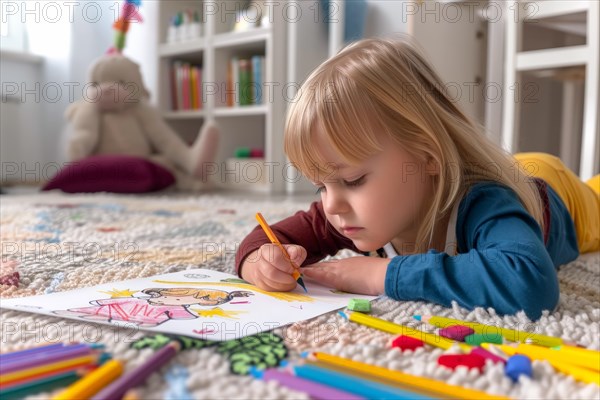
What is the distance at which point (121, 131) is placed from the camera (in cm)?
249

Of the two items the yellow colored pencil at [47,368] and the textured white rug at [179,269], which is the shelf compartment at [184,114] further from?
the yellow colored pencil at [47,368]

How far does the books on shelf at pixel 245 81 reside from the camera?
8.57 feet

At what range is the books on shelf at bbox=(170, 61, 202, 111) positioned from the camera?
111 inches

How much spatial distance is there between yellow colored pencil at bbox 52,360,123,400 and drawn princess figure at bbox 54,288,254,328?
0.35 feet

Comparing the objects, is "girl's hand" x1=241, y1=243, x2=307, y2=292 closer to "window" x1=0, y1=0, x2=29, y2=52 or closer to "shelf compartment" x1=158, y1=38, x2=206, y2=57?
"shelf compartment" x1=158, y1=38, x2=206, y2=57

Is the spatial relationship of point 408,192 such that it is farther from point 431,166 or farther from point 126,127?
point 126,127

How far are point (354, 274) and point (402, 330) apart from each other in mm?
155

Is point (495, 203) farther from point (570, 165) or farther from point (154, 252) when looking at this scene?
point (570, 165)

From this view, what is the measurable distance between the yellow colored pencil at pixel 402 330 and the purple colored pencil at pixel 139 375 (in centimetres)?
18

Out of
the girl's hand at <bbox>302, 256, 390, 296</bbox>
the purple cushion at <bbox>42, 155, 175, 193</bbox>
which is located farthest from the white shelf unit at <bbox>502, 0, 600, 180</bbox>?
the purple cushion at <bbox>42, 155, 175, 193</bbox>

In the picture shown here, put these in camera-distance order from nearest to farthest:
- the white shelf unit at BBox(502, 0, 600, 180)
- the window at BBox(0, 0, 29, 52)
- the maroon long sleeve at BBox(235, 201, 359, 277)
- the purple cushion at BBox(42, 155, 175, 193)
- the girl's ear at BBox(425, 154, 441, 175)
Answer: the girl's ear at BBox(425, 154, 441, 175), the maroon long sleeve at BBox(235, 201, 359, 277), the white shelf unit at BBox(502, 0, 600, 180), the purple cushion at BBox(42, 155, 175, 193), the window at BBox(0, 0, 29, 52)

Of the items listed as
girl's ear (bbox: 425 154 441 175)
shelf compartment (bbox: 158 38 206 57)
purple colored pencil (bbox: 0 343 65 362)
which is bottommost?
purple colored pencil (bbox: 0 343 65 362)

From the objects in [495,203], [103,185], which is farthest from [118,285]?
[103,185]

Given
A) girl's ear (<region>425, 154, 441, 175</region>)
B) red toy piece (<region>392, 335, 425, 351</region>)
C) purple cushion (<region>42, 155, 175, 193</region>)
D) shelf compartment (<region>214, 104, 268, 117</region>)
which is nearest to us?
red toy piece (<region>392, 335, 425, 351</region>)
